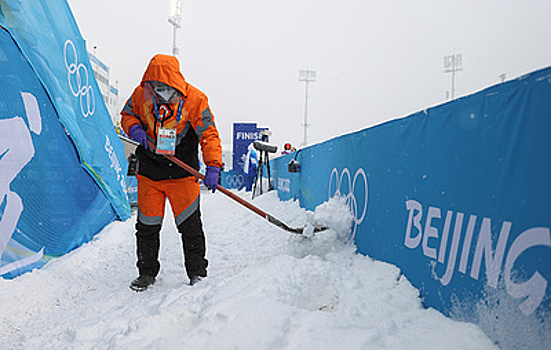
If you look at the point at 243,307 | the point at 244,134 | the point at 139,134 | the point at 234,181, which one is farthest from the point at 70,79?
the point at 234,181

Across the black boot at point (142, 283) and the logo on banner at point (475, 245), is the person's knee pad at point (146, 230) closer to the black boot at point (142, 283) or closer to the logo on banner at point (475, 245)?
the black boot at point (142, 283)

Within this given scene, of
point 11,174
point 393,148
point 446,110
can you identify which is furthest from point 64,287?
point 446,110

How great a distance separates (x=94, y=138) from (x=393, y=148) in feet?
11.4

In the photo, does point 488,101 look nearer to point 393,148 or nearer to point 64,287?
point 393,148

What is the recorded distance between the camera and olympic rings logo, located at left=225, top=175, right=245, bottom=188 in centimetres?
1647

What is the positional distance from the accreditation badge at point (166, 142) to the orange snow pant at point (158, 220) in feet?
0.83

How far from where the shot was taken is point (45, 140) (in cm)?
356

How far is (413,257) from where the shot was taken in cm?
230

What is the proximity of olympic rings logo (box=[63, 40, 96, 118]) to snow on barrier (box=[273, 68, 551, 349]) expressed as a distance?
3271 millimetres

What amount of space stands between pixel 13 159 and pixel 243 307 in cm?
244

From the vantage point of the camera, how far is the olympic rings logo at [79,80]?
4.04 meters

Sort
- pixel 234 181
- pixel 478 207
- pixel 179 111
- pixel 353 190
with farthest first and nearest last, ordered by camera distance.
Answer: pixel 234 181 → pixel 353 190 → pixel 179 111 → pixel 478 207

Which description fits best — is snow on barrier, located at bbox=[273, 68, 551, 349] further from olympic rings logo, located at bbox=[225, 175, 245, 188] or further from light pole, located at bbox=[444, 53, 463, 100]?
light pole, located at bbox=[444, 53, 463, 100]

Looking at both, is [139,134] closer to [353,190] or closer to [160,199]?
[160,199]
